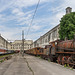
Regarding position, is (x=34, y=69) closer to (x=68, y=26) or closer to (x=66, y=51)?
(x=66, y=51)

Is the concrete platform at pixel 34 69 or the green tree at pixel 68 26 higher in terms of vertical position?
the green tree at pixel 68 26

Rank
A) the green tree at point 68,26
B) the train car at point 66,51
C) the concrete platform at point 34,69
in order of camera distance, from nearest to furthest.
A: the concrete platform at point 34,69 < the train car at point 66,51 < the green tree at point 68,26

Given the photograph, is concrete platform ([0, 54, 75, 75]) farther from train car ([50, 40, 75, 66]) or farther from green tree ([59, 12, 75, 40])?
green tree ([59, 12, 75, 40])

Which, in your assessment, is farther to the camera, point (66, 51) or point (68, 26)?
point (68, 26)

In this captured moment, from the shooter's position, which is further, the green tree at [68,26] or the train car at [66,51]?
the green tree at [68,26]

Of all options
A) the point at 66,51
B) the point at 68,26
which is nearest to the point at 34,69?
the point at 66,51

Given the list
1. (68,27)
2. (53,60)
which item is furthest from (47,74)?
(68,27)

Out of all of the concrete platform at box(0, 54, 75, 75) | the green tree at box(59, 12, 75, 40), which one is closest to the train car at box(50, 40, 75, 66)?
the concrete platform at box(0, 54, 75, 75)

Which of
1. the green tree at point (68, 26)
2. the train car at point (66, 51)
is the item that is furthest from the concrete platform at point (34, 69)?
the green tree at point (68, 26)

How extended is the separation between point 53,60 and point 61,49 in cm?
397

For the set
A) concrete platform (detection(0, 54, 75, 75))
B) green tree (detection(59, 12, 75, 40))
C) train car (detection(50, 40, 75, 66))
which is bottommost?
concrete platform (detection(0, 54, 75, 75))

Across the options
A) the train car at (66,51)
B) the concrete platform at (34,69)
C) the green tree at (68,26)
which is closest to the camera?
the concrete platform at (34,69)

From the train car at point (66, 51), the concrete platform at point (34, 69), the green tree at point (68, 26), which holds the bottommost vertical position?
the concrete platform at point (34, 69)

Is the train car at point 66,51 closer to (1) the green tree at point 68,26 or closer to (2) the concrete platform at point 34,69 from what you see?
(2) the concrete platform at point 34,69
